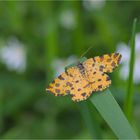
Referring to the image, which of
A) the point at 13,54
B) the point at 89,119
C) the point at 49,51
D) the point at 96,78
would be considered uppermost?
the point at 96,78

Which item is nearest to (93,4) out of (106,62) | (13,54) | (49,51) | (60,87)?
(49,51)

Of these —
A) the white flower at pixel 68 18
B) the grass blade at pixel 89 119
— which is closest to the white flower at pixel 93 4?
the white flower at pixel 68 18

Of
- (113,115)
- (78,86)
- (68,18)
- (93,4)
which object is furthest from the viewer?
(93,4)

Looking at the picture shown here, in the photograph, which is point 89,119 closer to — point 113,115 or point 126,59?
point 113,115

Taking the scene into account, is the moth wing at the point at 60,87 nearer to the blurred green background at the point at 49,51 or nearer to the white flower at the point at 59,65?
the blurred green background at the point at 49,51

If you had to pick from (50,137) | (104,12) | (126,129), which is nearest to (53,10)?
(104,12)

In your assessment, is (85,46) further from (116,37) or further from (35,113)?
(35,113)

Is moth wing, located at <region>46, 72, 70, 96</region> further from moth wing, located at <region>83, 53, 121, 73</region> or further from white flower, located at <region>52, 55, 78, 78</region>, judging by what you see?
white flower, located at <region>52, 55, 78, 78</region>
